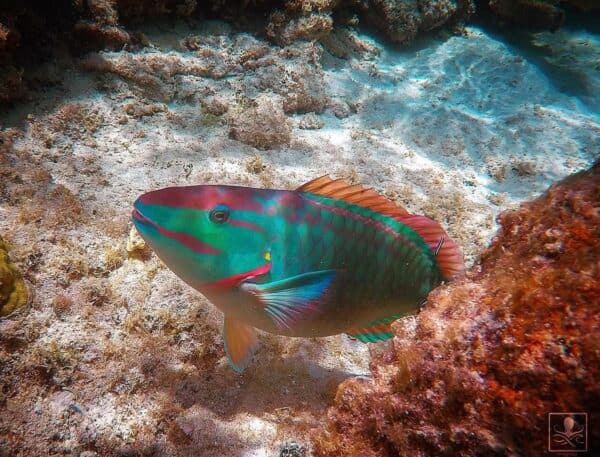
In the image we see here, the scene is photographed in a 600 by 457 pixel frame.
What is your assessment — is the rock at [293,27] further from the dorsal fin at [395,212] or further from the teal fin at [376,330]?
the teal fin at [376,330]

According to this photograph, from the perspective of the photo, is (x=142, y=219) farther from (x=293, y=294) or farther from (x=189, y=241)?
(x=293, y=294)

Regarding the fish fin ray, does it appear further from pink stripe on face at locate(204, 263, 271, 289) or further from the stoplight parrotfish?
pink stripe on face at locate(204, 263, 271, 289)

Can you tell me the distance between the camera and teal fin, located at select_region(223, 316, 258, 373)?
6.75ft

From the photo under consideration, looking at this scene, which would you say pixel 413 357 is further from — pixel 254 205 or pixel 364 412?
pixel 254 205

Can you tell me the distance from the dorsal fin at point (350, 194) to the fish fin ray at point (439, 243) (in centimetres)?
11

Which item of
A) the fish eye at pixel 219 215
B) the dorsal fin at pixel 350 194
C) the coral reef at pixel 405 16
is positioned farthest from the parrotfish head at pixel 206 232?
the coral reef at pixel 405 16

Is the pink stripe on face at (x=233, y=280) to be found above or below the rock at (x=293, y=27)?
below

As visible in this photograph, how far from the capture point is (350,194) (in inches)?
79.9

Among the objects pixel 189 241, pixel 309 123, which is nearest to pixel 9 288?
pixel 189 241

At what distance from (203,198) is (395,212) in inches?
41.3

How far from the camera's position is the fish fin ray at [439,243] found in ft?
6.79

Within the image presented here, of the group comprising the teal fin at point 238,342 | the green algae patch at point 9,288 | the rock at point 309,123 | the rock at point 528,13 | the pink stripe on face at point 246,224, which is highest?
the rock at point 528,13

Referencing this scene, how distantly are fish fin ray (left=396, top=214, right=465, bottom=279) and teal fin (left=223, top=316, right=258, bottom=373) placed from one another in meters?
1.10

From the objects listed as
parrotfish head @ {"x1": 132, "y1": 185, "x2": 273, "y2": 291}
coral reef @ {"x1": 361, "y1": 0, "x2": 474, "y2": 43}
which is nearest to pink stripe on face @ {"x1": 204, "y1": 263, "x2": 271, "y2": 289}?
parrotfish head @ {"x1": 132, "y1": 185, "x2": 273, "y2": 291}
